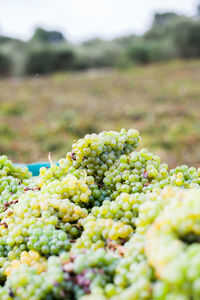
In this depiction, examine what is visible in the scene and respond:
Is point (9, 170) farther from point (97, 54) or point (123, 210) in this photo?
point (97, 54)

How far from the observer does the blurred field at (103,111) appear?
5.64 meters

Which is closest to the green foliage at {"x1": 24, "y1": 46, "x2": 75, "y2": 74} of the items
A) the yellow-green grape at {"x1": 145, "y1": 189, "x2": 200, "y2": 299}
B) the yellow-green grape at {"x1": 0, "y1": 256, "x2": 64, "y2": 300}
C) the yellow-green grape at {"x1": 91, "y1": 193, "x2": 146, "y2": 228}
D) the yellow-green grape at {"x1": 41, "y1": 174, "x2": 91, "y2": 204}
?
the yellow-green grape at {"x1": 41, "y1": 174, "x2": 91, "y2": 204}

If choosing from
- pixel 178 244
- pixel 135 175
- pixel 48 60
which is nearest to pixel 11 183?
pixel 135 175

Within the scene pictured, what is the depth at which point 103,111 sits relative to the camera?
7.79 m

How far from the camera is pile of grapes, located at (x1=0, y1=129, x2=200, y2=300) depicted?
0.64 m

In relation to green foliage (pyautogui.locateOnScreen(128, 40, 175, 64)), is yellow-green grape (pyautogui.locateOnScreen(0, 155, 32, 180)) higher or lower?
lower

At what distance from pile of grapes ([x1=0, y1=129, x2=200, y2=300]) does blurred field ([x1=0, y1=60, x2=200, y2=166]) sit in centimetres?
327

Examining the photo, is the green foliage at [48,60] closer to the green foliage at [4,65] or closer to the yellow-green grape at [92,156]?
the green foliage at [4,65]

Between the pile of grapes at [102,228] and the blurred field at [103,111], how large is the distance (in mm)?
3267

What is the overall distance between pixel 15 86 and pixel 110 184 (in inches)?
411

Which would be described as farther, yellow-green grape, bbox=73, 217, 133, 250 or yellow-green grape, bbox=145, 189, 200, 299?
yellow-green grape, bbox=73, 217, 133, 250

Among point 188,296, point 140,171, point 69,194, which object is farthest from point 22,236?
point 188,296

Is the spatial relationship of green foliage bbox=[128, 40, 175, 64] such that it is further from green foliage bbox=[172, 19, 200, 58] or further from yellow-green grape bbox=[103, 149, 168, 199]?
yellow-green grape bbox=[103, 149, 168, 199]

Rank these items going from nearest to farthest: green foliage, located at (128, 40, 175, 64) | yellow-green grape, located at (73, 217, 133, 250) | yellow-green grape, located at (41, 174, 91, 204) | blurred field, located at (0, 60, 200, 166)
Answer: yellow-green grape, located at (73, 217, 133, 250)
yellow-green grape, located at (41, 174, 91, 204)
blurred field, located at (0, 60, 200, 166)
green foliage, located at (128, 40, 175, 64)
